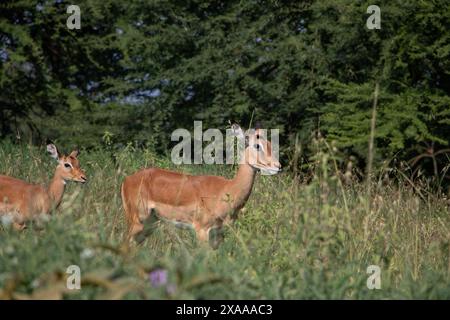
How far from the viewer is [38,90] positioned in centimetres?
1830

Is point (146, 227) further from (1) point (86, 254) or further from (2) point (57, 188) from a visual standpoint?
(1) point (86, 254)

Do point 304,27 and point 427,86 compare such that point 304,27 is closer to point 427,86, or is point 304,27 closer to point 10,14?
point 427,86

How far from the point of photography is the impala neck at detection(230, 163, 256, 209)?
7340 millimetres

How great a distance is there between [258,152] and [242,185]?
1.19ft

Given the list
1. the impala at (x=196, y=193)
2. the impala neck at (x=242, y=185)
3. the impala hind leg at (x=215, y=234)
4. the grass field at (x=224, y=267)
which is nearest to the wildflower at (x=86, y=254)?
the grass field at (x=224, y=267)

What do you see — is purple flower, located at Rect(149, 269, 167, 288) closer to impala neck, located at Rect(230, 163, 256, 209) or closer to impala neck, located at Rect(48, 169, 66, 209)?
impala neck, located at Rect(230, 163, 256, 209)

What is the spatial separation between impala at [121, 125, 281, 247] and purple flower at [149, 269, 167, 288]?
3516 mm

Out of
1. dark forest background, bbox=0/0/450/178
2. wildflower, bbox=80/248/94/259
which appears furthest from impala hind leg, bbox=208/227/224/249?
dark forest background, bbox=0/0/450/178

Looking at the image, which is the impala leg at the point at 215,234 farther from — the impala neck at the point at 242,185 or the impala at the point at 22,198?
the impala at the point at 22,198

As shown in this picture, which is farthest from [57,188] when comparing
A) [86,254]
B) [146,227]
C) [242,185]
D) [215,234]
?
[86,254]

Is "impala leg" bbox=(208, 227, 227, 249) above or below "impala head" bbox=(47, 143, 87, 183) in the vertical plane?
below

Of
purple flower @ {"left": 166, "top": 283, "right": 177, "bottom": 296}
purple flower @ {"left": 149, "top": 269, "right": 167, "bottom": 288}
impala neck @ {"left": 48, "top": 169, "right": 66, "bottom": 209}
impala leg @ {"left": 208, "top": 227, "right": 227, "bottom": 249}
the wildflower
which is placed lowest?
impala leg @ {"left": 208, "top": 227, "right": 227, "bottom": 249}

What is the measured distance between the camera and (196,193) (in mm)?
7621

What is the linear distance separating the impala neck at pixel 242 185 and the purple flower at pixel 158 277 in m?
3.77
